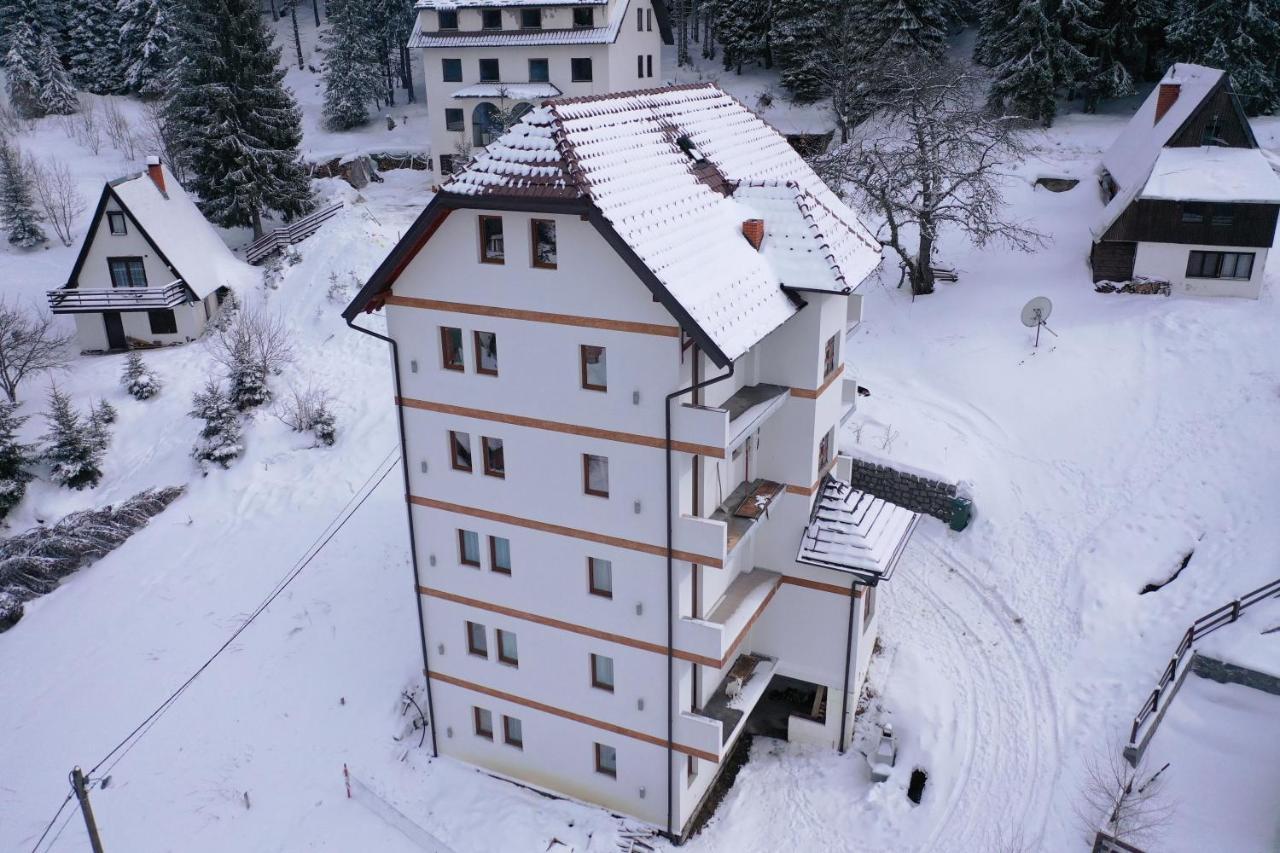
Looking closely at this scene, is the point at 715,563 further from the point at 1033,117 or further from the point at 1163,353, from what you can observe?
the point at 1033,117

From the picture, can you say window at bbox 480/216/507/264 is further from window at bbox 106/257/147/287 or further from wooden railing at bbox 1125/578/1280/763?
window at bbox 106/257/147/287

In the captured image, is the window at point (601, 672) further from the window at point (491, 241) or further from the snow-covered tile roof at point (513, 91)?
the snow-covered tile roof at point (513, 91)

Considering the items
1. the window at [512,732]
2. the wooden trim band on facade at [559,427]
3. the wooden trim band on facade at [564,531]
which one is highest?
the wooden trim band on facade at [559,427]

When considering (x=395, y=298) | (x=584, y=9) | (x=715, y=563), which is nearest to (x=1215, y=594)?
(x=715, y=563)

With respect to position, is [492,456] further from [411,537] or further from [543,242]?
[543,242]

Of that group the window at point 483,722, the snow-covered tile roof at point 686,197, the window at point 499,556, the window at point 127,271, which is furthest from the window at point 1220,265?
the window at point 127,271

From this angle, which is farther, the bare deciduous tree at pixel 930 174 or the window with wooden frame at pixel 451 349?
the bare deciduous tree at pixel 930 174

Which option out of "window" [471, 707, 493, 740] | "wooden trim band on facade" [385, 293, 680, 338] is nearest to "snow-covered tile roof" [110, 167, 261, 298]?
"wooden trim band on facade" [385, 293, 680, 338]
